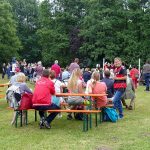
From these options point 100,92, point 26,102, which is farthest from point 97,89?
point 26,102

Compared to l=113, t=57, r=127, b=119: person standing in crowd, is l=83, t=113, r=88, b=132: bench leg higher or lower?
lower

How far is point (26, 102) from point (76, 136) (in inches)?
69.2

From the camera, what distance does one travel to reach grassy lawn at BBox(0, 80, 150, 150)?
7.89 metres

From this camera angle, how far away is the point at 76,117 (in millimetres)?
11422

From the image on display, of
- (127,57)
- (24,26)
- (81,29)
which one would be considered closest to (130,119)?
(127,57)

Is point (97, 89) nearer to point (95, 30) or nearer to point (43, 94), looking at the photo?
point (43, 94)

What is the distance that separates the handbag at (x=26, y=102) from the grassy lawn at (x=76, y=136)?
523mm

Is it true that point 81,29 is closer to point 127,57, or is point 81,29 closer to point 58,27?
point 58,27

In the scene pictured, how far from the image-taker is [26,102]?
9953mm

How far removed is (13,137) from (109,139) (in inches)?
81.8

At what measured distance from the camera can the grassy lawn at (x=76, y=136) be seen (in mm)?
7895

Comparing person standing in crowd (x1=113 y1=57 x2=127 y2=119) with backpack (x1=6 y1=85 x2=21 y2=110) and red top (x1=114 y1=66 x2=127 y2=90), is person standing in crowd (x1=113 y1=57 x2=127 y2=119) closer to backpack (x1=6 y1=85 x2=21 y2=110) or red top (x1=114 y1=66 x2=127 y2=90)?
red top (x1=114 y1=66 x2=127 y2=90)

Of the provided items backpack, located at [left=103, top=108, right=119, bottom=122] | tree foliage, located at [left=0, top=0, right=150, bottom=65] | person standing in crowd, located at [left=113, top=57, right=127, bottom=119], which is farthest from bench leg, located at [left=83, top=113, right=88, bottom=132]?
tree foliage, located at [left=0, top=0, right=150, bottom=65]

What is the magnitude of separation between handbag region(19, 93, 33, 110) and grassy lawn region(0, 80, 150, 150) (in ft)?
1.72
